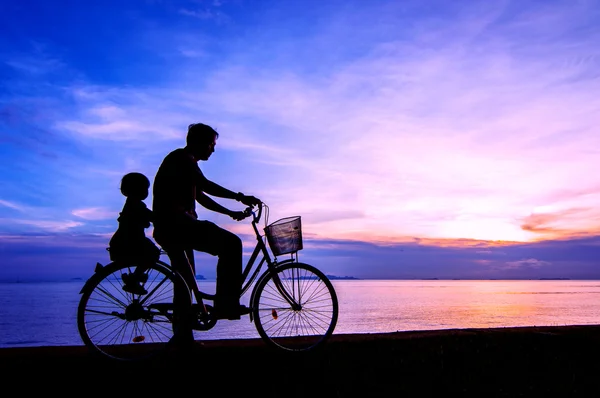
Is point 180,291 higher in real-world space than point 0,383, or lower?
higher

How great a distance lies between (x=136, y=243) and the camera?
5398 mm

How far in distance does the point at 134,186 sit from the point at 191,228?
2.57 ft

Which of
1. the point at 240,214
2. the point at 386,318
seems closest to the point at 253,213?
the point at 240,214

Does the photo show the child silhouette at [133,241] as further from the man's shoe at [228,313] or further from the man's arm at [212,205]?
the man's shoe at [228,313]

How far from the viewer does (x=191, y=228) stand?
543cm

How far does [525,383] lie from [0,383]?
450 cm

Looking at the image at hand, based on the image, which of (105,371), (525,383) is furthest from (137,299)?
(525,383)

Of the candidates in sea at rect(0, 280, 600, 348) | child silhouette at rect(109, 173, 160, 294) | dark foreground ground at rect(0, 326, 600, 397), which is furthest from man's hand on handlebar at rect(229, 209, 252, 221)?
sea at rect(0, 280, 600, 348)

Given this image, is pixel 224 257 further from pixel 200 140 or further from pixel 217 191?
pixel 200 140

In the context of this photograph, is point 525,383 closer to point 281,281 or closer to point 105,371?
point 281,281

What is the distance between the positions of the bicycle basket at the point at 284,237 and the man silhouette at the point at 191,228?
353 millimetres

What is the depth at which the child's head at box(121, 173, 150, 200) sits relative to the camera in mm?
5559

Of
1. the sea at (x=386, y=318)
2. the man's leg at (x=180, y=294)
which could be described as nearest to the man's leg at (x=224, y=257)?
the man's leg at (x=180, y=294)

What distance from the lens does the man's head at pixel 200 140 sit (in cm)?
565
